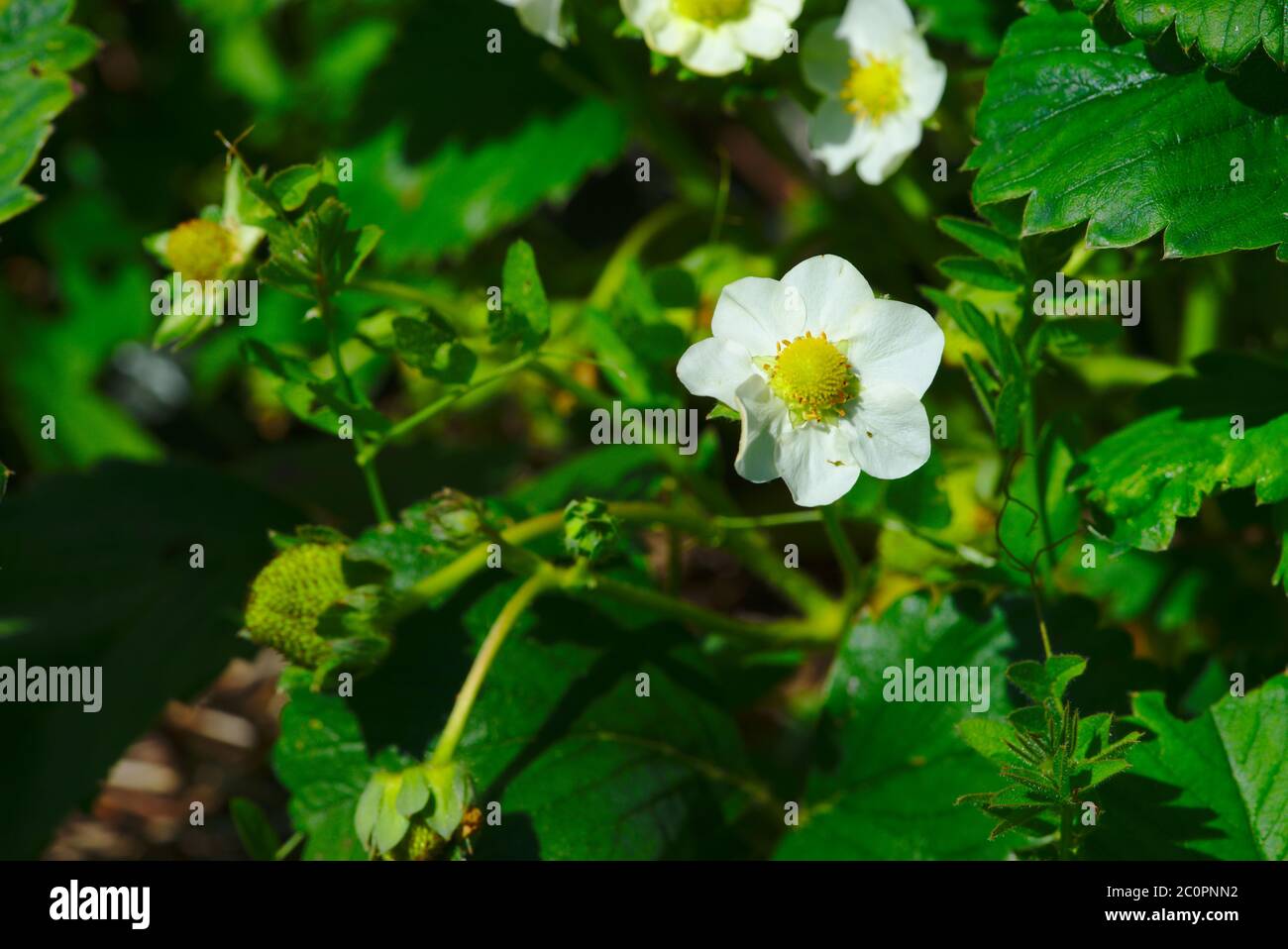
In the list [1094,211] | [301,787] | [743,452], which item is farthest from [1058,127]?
[301,787]

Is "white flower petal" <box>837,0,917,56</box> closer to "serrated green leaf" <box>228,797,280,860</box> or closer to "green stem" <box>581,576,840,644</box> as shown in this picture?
"green stem" <box>581,576,840,644</box>

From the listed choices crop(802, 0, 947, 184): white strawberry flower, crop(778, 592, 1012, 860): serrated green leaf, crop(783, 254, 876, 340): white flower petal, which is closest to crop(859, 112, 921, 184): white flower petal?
crop(802, 0, 947, 184): white strawberry flower

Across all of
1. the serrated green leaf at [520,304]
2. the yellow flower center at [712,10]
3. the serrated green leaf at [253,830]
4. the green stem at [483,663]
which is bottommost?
the serrated green leaf at [253,830]

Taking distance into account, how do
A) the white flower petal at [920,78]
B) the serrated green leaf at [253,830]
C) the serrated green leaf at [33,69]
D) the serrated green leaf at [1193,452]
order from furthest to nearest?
the serrated green leaf at [33,69]
the white flower petal at [920,78]
the serrated green leaf at [253,830]
the serrated green leaf at [1193,452]

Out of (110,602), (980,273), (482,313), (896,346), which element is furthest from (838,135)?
(110,602)

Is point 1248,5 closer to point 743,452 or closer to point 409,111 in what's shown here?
point 743,452

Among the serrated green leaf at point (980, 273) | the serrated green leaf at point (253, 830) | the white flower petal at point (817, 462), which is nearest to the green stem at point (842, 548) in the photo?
the white flower petal at point (817, 462)

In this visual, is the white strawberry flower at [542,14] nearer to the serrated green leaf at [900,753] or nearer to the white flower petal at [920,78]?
the white flower petal at [920,78]
